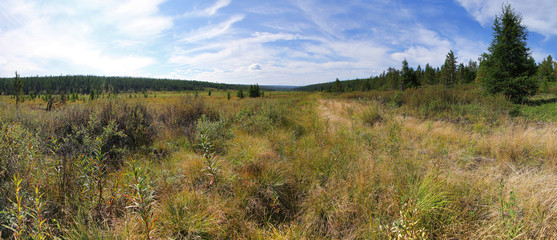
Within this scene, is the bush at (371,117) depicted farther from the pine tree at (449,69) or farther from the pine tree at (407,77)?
the pine tree at (449,69)

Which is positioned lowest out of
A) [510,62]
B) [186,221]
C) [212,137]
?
[186,221]

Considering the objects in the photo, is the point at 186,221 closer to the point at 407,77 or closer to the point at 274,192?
the point at 274,192

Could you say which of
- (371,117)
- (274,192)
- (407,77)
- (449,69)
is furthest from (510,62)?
(449,69)

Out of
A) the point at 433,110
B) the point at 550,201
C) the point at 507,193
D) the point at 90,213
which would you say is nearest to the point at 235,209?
the point at 90,213

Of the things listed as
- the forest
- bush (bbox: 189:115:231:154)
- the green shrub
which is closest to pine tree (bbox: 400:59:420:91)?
the forest

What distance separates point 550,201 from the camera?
2.20m

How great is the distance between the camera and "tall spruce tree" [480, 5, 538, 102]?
41.0 feet

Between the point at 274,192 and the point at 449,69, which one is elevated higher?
the point at 449,69

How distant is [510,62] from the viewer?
510 inches

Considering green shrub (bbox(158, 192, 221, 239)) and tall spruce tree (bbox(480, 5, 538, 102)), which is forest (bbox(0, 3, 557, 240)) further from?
tall spruce tree (bbox(480, 5, 538, 102))

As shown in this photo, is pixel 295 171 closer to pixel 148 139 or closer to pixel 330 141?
pixel 330 141

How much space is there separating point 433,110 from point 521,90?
8863 millimetres

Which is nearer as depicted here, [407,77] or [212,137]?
[212,137]

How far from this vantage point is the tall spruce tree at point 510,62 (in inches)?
492
